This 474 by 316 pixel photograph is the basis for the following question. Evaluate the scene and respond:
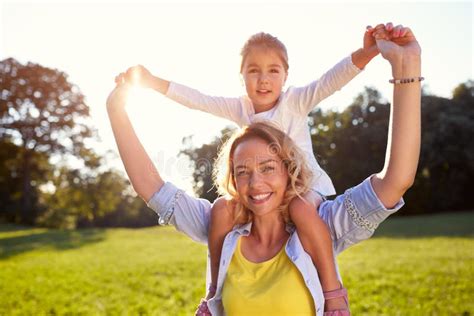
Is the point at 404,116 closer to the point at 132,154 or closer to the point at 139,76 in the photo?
the point at 132,154

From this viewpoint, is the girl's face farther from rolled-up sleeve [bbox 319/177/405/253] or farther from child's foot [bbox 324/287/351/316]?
child's foot [bbox 324/287/351/316]

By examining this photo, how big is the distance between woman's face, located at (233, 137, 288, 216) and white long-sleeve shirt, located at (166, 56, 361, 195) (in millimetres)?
607

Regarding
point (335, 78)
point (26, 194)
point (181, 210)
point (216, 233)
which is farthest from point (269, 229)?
point (26, 194)

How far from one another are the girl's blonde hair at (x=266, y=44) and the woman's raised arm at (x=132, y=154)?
1.21 metres

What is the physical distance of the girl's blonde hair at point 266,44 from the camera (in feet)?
9.78

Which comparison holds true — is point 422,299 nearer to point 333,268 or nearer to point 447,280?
point 447,280

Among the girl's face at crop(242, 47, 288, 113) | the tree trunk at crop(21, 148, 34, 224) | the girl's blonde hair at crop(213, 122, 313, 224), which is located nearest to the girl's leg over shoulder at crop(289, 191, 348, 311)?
the girl's blonde hair at crop(213, 122, 313, 224)

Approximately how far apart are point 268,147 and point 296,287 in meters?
0.52

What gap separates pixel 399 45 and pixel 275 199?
704mm

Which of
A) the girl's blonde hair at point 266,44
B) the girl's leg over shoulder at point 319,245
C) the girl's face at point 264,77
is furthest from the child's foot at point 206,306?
the girl's blonde hair at point 266,44

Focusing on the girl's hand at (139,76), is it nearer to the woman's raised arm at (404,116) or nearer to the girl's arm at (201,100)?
the girl's arm at (201,100)

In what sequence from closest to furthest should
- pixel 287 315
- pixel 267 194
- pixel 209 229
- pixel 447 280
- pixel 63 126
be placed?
pixel 287 315, pixel 267 194, pixel 209 229, pixel 447 280, pixel 63 126

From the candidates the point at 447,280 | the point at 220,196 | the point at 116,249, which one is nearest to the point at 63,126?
the point at 116,249

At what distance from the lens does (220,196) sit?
2.18 meters
